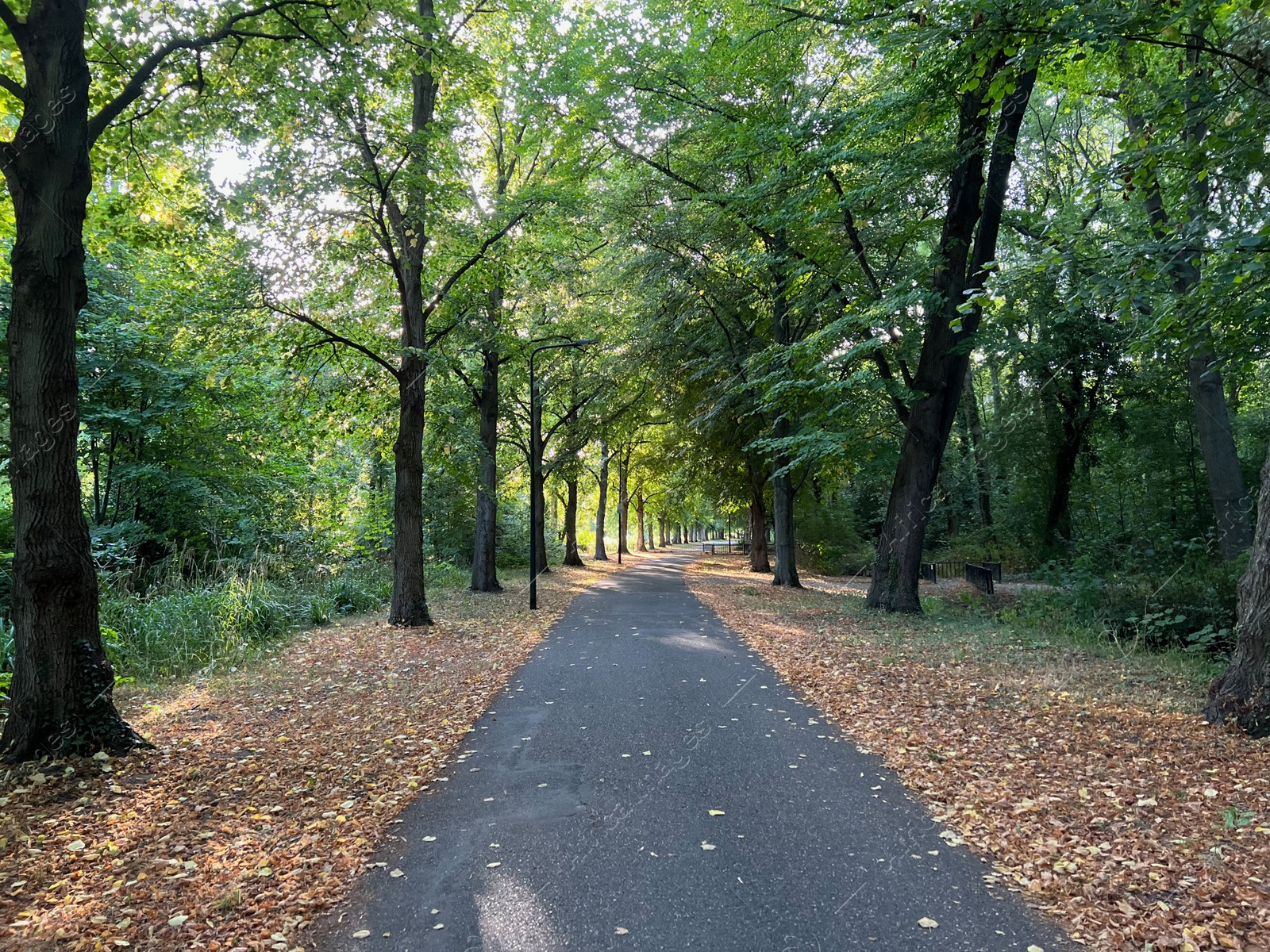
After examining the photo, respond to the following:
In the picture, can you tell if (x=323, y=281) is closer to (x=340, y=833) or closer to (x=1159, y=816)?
→ (x=340, y=833)

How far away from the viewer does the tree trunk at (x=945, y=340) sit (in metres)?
10.5

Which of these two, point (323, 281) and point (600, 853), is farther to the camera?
point (323, 281)

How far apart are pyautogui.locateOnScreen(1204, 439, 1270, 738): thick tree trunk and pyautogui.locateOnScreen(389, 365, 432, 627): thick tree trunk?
1042cm

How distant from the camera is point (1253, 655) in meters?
5.27

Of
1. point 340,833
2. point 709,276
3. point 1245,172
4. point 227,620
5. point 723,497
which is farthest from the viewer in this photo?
point 723,497

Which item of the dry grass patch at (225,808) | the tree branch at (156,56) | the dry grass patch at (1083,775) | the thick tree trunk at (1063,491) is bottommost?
the dry grass patch at (225,808)

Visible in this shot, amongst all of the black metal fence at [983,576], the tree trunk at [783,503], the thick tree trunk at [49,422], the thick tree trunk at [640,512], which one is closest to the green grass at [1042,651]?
the black metal fence at [983,576]

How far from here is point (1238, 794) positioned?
4160mm

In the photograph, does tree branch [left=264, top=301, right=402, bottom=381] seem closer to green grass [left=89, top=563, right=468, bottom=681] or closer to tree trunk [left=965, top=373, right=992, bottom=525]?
green grass [left=89, top=563, right=468, bottom=681]

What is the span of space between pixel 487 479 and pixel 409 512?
5.82 meters

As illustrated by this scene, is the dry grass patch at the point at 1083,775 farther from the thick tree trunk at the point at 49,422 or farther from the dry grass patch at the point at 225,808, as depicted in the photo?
the thick tree trunk at the point at 49,422

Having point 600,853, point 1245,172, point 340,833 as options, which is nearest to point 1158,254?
point 1245,172

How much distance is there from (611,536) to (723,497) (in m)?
47.7

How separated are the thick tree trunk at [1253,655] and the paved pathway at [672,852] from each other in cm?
285
